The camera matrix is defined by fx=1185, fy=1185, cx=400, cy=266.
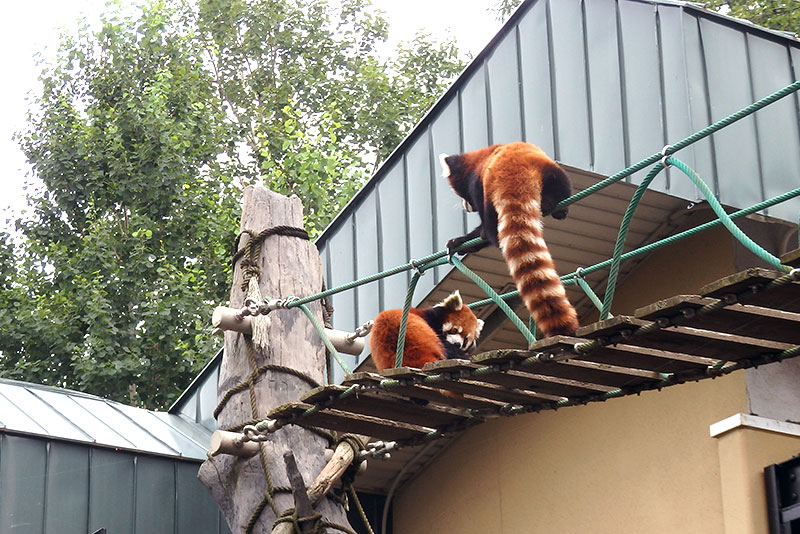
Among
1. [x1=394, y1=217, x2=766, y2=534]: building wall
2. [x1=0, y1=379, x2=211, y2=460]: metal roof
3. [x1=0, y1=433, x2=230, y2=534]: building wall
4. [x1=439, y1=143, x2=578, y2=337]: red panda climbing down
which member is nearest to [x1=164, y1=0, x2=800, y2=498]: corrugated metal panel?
[x1=0, y1=379, x2=211, y2=460]: metal roof

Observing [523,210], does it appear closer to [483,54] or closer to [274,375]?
[274,375]

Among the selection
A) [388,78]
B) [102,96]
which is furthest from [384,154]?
[102,96]

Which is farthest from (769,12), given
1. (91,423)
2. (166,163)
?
(91,423)

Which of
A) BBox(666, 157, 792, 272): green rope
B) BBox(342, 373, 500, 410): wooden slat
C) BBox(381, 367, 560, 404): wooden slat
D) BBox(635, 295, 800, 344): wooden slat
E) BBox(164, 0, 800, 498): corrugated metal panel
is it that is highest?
BBox(164, 0, 800, 498): corrugated metal panel

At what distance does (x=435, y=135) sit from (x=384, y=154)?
14556mm

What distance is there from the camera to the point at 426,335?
7.00 meters

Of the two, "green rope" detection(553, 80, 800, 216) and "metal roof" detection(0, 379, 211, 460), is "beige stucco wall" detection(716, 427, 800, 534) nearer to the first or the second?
"green rope" detection(553, 80, 800, 216)

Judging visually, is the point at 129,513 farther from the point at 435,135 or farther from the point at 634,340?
the point at 634,340

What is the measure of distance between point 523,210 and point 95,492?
4775 mm

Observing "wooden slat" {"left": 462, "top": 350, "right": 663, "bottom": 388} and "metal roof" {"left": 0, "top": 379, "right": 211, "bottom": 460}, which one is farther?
"metal roof" {"left": 0, "top": 379, "right": 211, "bottom": 460}

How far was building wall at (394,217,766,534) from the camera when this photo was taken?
9.57 metres

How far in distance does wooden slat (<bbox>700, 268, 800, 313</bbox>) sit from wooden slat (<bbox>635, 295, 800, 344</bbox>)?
1.7 inches

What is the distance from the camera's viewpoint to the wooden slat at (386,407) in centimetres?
546

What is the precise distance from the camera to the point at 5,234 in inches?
861
